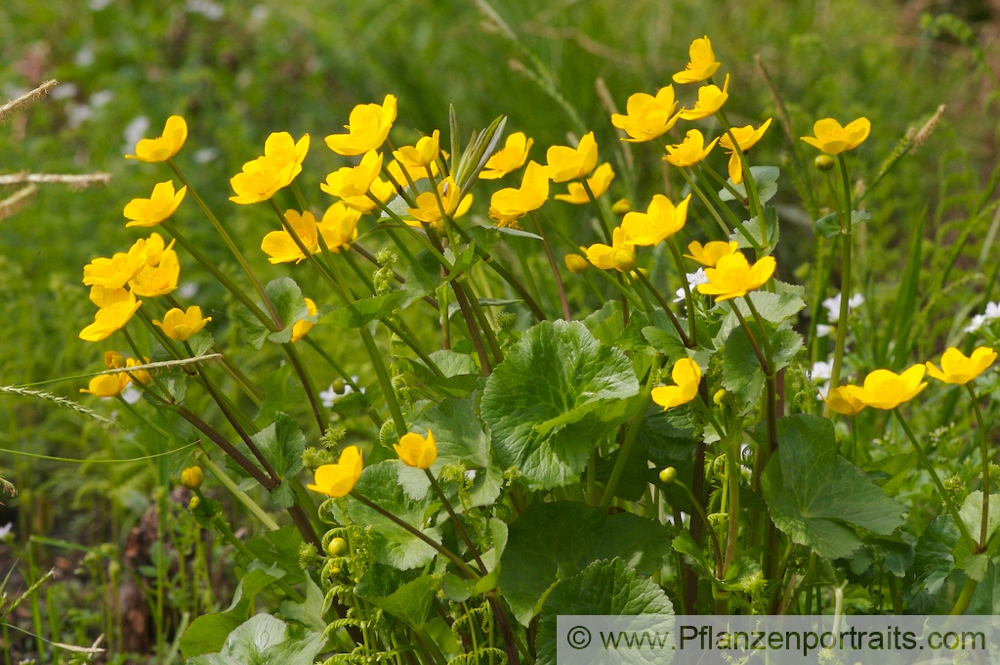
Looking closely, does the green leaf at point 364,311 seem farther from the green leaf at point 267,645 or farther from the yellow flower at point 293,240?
the green leaf at point 267,645

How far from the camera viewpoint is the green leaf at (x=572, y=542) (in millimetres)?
955

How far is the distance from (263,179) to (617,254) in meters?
0.36

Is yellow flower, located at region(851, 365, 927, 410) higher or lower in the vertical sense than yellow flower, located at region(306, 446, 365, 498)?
higher

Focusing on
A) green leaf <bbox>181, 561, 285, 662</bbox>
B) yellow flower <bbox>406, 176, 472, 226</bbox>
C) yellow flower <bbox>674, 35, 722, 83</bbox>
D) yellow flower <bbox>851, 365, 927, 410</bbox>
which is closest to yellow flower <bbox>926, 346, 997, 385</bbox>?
yellow flower <bbox>851, 365, 927, 410</bbox>

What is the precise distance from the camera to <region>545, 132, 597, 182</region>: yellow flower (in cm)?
95

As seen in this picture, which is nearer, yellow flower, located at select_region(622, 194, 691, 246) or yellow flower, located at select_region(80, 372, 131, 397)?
yellow flower, located at select_region(622, 194, 691, 246)

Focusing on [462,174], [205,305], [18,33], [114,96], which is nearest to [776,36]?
[205,305]

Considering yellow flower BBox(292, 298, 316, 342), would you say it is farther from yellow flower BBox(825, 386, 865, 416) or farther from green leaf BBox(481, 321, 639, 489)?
yellow flower BBox(825, 386, 865, 416)

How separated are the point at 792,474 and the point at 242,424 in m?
0.60

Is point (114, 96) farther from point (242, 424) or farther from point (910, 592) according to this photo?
point (910, 592)

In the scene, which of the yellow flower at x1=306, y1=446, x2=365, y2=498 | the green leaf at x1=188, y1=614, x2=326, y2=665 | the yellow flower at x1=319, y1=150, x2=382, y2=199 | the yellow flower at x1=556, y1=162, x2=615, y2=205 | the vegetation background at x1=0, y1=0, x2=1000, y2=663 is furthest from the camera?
the vegetation background at x1=0, y1=0, x2=1000, y2=663

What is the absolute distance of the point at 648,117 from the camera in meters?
0.93

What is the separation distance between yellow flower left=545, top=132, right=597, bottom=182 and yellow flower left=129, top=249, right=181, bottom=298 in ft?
1.28

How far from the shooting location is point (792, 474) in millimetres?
917
